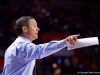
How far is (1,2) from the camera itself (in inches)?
402

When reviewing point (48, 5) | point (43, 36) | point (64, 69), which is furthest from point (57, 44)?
point (48, 5)

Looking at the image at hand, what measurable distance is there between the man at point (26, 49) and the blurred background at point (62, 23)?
4.14m

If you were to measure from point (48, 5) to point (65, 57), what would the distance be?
3032 millimetres

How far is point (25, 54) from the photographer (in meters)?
2.51

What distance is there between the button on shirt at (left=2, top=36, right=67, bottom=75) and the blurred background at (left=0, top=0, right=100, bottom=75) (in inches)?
165

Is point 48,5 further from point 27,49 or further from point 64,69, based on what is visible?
point 27,49

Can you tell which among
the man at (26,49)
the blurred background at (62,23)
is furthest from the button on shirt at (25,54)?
the blurred background at (62,23)

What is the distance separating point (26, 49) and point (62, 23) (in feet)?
23.0

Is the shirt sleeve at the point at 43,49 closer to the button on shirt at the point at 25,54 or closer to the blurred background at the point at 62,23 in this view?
the button on shirt at the point at 25,54

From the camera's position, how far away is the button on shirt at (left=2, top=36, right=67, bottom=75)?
2449mm

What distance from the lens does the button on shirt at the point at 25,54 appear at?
2449 millimetres

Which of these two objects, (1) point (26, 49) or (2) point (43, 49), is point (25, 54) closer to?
(1) point (26, 49)

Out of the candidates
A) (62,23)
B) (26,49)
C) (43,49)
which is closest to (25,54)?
(26,49)

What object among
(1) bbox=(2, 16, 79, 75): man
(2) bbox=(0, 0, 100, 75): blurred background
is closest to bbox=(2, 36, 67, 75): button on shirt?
(1) bbox=(2, 16, 79, 75): man
